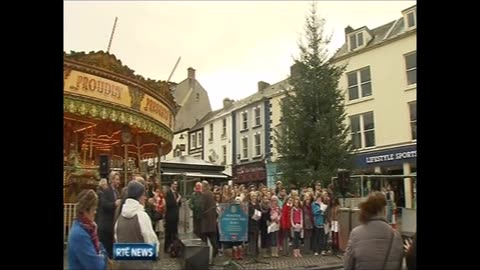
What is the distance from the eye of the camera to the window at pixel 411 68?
2820 mm

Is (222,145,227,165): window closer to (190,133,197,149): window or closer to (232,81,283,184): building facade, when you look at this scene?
(232,81,283,184): building facade

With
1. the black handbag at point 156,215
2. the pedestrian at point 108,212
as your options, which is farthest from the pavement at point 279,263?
the pedestrian at point 108,212

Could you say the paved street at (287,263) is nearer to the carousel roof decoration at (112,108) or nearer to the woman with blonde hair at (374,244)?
the woman with blonde hair at (374,244)

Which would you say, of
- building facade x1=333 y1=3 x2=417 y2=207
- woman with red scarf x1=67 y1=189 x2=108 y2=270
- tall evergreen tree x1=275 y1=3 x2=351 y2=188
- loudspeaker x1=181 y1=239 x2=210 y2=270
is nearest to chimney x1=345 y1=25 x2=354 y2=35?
building facade x1=333 y1=3 x2=417 y2=207

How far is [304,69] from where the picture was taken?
3006 millimetres

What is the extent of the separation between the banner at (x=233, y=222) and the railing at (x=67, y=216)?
0.85 metres
